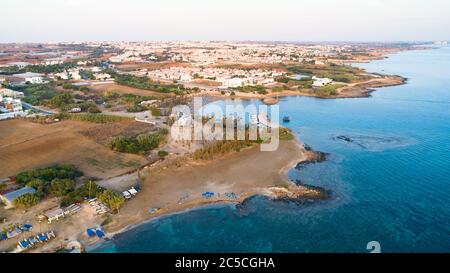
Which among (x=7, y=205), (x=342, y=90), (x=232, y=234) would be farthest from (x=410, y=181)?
(x=342, y=90)

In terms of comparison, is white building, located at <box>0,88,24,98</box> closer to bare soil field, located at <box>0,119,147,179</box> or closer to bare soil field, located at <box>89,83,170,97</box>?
bare soil field, located at <box>89,83,170,97</box>

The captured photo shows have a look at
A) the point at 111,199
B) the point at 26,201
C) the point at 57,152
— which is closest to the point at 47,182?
the point at 26,201

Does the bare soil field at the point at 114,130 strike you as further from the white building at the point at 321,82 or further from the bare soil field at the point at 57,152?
the white building at the point at 321,82

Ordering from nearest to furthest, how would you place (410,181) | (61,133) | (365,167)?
(410,181)
(365,167)
(61,133)

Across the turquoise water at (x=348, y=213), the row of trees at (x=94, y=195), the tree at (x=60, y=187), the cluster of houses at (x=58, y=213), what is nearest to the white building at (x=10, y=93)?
the tree at (x=60, y=187)

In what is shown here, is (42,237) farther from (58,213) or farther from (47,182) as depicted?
(47,182)

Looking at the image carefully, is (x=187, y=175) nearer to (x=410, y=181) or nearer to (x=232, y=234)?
(x=232, y=234)
